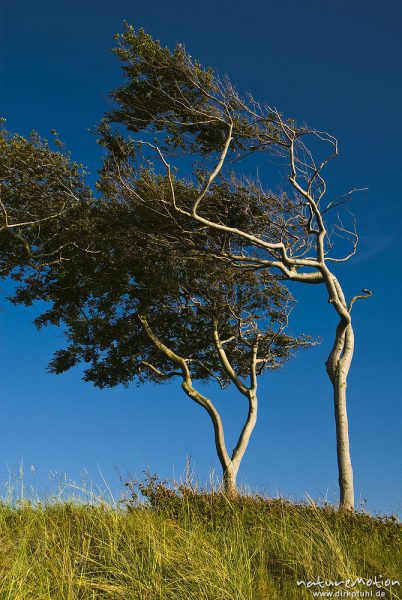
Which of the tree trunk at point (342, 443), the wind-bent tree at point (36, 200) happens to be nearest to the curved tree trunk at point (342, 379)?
the tree trunk at point (342, 443)

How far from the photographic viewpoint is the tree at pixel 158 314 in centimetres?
1956

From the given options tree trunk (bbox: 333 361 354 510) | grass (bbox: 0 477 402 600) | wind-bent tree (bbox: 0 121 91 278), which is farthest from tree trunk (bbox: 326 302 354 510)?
wind-bent tree (bbox: 0 121 91 278)

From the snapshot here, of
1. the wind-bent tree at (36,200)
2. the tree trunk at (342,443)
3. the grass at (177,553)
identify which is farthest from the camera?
the wind-bent tree at (36,200)

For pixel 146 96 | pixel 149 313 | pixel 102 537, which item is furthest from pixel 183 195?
pixel 102 537

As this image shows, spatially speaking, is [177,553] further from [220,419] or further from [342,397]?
[220,419]

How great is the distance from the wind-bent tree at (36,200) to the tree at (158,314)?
2.66 ft

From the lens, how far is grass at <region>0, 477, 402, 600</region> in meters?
6.64

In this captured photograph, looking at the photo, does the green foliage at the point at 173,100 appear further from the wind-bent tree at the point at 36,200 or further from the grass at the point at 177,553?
the grass at the point at 177,553

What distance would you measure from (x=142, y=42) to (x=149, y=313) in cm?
976

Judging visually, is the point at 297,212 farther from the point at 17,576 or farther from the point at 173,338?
the point at 17,576

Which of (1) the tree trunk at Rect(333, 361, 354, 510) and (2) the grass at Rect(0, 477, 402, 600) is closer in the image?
(2) the grass at Rect(0, 477, 402, 600)

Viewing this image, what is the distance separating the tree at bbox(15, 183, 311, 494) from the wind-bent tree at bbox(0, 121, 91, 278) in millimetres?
812

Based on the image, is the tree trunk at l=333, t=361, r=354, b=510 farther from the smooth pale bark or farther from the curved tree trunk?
the smooth pale bark

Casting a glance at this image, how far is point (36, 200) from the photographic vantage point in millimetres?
18672
